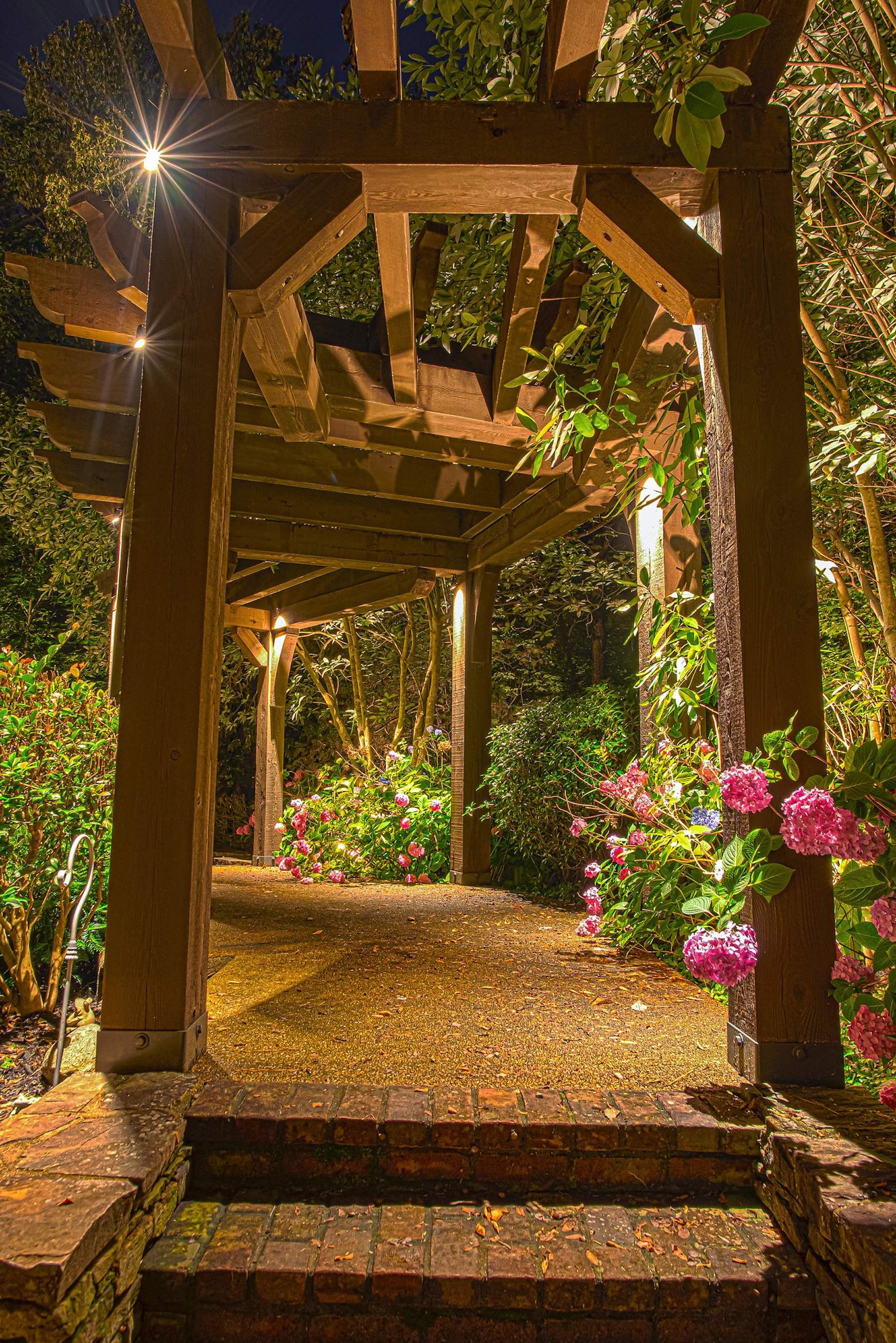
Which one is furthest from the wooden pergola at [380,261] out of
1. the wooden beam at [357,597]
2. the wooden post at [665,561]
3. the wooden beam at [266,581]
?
the wooden beam at [266,581]

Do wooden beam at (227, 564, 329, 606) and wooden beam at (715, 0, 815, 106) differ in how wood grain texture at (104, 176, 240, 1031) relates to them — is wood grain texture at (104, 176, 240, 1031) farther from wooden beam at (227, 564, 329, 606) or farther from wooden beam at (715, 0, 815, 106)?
wooden beam at (227, 564, 329, 606)

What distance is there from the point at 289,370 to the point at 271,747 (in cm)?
502

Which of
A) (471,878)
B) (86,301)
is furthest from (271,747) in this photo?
(86,301)

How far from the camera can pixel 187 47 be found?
192cm

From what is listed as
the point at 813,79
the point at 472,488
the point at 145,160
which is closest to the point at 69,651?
the point at 472,488

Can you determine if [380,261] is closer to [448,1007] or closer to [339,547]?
[448,1007]

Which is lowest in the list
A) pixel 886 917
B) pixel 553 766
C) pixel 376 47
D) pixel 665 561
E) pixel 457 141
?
Result: pixel 886 917

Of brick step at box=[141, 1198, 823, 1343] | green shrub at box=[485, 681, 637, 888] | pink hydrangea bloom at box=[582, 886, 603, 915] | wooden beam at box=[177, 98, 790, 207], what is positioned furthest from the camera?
green shrub at box=[485, 681, 637, 888]

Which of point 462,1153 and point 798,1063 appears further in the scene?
point 798,1063

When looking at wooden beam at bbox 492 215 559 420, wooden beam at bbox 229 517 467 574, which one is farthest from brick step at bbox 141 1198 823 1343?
wooden beam at bbox 229 517 467 574

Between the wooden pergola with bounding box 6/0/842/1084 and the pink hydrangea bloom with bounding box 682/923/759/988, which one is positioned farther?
the wooden pergola with bounding box 6/0/842/1084

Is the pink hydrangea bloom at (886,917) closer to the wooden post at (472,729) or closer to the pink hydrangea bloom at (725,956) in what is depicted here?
the pink hydrangea bloom at (725,956)

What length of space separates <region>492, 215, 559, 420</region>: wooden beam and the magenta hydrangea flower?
60.5 inches

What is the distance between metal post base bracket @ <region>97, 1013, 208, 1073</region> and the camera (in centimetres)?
179
